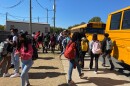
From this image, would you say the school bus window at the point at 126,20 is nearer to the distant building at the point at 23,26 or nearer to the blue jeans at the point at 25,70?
the blue jeans at the point at 25,70

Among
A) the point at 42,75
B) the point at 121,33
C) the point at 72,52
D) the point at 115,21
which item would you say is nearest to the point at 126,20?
the point at 121,33

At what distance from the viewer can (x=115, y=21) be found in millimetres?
12750

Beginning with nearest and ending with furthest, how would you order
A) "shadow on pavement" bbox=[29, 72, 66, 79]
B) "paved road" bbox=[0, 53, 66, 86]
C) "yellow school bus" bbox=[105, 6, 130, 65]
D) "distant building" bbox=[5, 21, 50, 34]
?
"paved road" bbox=[0, 53, 66, 86] → "yellow school bus" bbox=[105, 6, 130, 65] → "shadow on pavement" bbox=[29, 72, 66, 79] → "distant building" bbox=[5, 21, 50, 34]

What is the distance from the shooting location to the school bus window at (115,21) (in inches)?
478

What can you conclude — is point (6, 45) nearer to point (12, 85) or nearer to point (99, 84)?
point (12, 85)

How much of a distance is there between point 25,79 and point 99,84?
259cm

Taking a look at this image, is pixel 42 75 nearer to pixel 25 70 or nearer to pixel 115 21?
pixel 25 70

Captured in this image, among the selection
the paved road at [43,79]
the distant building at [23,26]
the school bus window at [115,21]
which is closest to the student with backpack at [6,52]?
the paved road at [43,79]

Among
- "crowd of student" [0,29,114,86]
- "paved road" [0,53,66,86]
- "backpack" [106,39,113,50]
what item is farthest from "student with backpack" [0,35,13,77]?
"backpack" [106,39,113,50]

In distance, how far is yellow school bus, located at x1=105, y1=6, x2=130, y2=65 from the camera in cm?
1082

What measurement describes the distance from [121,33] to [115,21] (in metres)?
1.38

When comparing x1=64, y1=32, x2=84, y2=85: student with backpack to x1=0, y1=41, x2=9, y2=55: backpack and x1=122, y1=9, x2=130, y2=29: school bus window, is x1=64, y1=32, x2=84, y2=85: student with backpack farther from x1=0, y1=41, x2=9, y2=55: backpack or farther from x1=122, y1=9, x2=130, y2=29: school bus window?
x1=0, y1=41, x2=9, y2=55: backpack

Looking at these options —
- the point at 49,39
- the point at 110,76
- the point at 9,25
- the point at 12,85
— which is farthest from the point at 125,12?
the point at 9,25

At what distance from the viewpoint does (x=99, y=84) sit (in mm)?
10000
